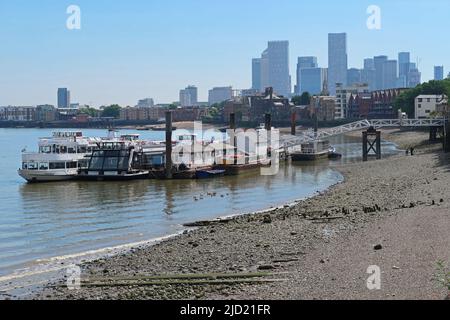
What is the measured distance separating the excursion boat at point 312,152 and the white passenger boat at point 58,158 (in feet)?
77.8

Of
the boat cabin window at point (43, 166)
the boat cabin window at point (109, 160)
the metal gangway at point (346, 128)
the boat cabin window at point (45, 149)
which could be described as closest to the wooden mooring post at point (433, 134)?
the metal gangway at point (346, 128)

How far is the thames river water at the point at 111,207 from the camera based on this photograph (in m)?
28.1

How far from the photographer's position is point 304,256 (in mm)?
21078

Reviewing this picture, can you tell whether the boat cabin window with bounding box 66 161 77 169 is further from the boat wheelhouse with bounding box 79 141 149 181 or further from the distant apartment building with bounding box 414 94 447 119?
the distant apartment building with bounding box 414 94 447 119

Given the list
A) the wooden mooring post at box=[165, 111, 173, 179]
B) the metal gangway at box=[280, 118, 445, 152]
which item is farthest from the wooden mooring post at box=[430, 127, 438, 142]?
the wooden mooring post at box=[165, 111, 173, 179]

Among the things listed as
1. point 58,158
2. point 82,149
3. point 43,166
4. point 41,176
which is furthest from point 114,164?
point 41,176

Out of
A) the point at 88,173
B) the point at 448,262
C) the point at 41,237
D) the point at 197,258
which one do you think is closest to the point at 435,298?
the point at 448,262

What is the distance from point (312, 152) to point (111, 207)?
42.6 metres

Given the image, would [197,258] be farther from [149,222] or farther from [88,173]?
[88,173]

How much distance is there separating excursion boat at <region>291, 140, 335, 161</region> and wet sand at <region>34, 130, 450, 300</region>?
43.0m

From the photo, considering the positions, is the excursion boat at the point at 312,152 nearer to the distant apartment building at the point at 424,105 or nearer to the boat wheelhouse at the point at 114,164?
the boat wheelhouse at the point at 114,164

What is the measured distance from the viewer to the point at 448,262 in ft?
57.9

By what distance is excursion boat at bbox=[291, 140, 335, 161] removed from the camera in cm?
7819
